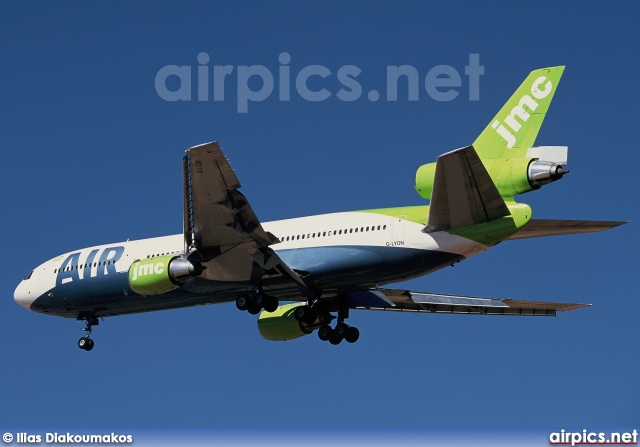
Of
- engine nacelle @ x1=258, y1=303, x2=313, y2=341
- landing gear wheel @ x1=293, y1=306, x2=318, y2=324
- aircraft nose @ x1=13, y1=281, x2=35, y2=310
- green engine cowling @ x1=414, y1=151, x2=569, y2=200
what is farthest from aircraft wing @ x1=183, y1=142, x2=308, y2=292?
aircraft nose @ x1=13, y1=281, x2=35, y2=310

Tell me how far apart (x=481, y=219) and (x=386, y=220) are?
3.74m

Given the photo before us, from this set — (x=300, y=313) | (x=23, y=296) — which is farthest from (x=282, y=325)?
(x=23, y=296)

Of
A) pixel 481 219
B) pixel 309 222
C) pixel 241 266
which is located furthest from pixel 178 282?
pixel 481 219

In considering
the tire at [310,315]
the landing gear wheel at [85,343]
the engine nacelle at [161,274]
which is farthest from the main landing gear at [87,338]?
the tire at [310,315]

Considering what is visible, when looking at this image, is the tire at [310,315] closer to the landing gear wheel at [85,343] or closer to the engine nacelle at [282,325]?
the engine nacelle at [282,325]

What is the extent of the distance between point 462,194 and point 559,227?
3125mm

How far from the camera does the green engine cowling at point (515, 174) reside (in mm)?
31375

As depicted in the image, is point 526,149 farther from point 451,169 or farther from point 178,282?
point 178,282

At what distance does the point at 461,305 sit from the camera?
140ft

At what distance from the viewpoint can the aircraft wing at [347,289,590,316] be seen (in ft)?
136

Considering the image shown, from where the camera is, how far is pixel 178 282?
36.5 meters

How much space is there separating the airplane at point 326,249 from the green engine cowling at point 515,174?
4cm

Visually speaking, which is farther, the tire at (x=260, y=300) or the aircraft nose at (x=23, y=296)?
the aircraft nose at (x=23, y=296)

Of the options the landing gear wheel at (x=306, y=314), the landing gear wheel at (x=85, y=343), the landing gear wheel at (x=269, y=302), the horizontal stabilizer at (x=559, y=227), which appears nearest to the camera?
the horizontal stabilizer at (x=559, y=227)
